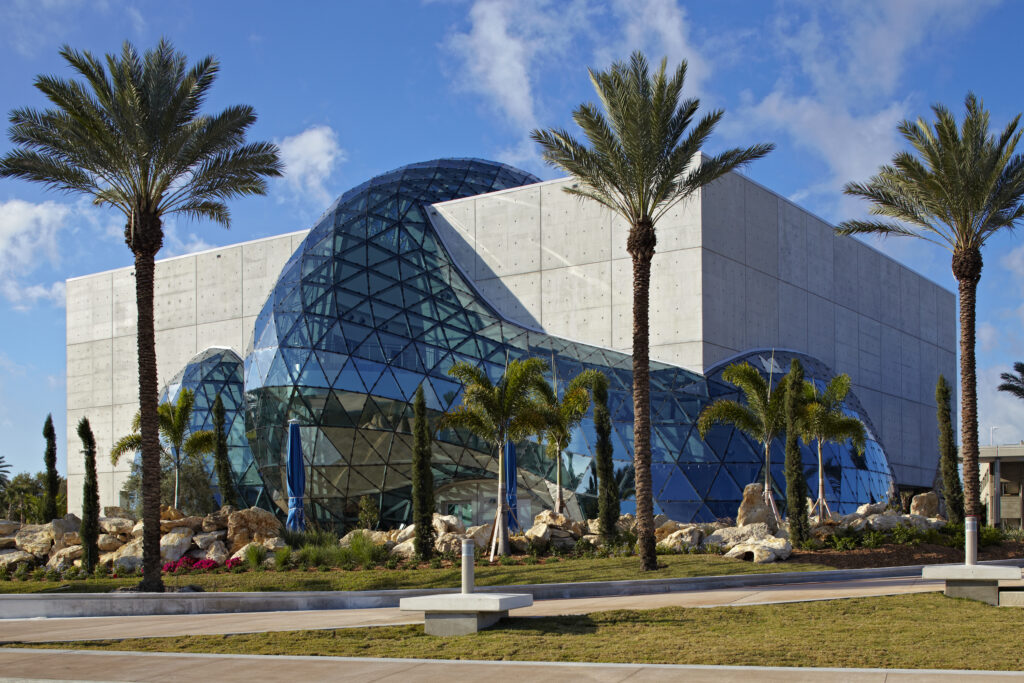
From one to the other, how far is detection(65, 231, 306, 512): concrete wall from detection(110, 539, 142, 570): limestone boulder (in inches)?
1025

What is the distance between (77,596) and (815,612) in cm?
1251

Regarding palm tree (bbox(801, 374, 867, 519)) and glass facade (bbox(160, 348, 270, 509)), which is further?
glass facade (bbox(160, 348, 270, 509))

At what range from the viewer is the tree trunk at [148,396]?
817 inches

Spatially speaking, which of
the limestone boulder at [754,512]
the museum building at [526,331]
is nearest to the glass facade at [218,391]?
the museum building at [526,331]

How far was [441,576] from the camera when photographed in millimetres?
21469

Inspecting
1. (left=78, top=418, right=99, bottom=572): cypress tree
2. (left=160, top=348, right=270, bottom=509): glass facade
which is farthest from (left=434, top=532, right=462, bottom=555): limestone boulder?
(left=160, top=348, right=270, bottom=509): glass facade

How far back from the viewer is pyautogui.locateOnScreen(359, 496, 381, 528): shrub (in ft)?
111

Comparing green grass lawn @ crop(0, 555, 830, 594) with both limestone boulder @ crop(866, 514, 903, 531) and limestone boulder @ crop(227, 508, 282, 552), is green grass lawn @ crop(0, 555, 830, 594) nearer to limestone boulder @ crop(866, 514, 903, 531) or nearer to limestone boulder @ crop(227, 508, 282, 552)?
limestone boulder @ crop(227, 508, 282, 552)

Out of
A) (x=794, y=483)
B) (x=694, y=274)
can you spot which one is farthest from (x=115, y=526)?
(x=694, y=274)

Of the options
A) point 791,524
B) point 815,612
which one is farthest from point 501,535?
point 815,612

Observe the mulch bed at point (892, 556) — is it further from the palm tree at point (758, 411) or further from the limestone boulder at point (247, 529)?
the limestone boulder at point (247, 529)

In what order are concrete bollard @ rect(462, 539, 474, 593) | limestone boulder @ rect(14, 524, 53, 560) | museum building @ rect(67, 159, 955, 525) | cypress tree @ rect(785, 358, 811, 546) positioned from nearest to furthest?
1. concrete bollard @ rect(462, 539, 474, 593)
2. cypress tree @ rect(785, 358, 811, 546)
3. limestone boulder @ rect(14, 524, 53, 560)
4. museum building @ rect(67, 159, 955, 525)

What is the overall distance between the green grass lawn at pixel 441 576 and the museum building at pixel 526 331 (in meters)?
11.6

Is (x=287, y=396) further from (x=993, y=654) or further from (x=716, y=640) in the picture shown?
(x=993, y=654)
